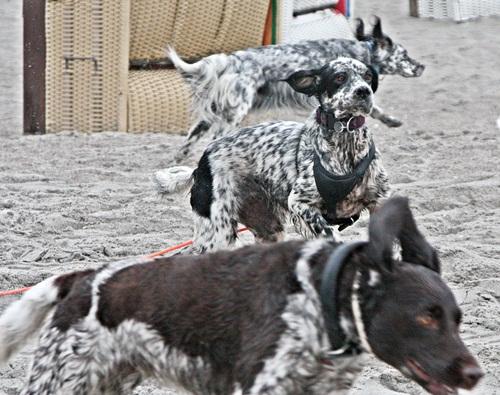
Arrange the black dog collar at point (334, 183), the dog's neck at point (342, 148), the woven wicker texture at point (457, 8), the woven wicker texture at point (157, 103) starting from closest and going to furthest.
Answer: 1. the black dog collar at point (334, 183)
2. the dog's neck at point (342, 148)
3. the woven wicker texture at point (157, 103)
4. the woven wicker texture at point (457, 8)

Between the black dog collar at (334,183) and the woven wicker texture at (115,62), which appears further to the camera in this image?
the woven wicker texture at (115,62)

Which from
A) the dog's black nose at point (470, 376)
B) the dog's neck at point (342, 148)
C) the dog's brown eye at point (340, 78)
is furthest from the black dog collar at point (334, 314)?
the dog's brown eye at point (340, 78)

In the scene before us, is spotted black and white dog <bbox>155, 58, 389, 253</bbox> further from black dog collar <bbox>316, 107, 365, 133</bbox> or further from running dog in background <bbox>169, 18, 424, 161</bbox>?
running dog in background <bbox>169, 18, 424, 161</bbox>

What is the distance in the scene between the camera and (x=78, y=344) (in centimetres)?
322

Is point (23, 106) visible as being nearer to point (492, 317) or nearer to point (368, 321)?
point (492, 317)

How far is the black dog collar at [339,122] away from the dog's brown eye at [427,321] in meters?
2.83

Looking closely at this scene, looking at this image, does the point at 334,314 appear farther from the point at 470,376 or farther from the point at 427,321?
the point at 470,376

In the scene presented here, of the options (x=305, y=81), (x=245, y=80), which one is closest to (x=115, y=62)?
(x=245, y=80)

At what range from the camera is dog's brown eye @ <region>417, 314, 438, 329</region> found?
2.89 meters

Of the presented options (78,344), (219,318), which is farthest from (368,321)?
(78,344)

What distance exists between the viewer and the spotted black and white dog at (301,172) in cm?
554

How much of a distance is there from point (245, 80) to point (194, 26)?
1.81 meters

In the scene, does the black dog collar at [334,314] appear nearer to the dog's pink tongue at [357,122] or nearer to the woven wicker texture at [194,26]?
the dog's pink tongue at [357,122]

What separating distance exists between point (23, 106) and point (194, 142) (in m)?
2.15
